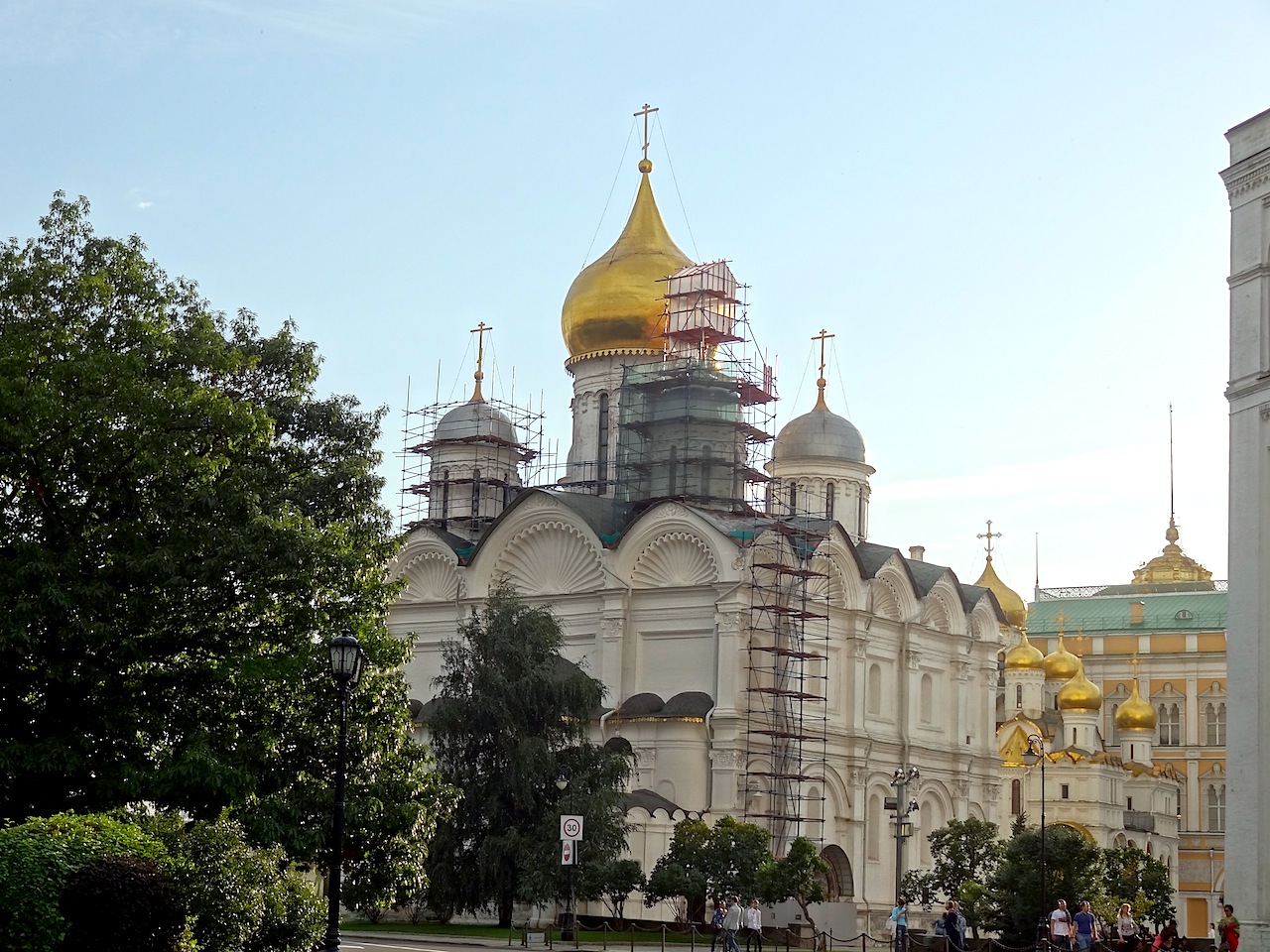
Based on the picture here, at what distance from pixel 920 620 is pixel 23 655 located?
33.7 m

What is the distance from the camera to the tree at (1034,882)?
3684 centimetres

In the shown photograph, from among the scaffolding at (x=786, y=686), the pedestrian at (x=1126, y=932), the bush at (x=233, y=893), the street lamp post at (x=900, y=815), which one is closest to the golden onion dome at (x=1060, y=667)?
the street lamp post at (x=900, y=815)

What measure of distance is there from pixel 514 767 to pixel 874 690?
15.7 meters

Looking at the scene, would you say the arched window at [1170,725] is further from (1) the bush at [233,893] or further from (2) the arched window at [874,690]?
(1) the bush at [233,893]

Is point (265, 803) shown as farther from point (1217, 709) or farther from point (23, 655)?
point (1217, 709)

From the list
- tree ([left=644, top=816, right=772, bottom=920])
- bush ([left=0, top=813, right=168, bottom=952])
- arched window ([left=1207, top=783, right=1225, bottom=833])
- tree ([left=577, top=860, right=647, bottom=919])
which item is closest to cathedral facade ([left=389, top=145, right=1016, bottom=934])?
tree ([left=644, top=816, right=772, bottom=920])

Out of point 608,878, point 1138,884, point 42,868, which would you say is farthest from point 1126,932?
point 42,868

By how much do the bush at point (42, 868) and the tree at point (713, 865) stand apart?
22.1m

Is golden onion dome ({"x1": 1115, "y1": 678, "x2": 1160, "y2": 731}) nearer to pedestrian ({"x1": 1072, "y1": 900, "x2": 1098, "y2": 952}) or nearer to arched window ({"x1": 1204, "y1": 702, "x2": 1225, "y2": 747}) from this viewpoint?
arched window ({"x1": 1204, "y1": 702, "x2": 1225, "y2": 747})

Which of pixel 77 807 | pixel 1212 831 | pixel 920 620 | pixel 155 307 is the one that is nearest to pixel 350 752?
pixel 77 807

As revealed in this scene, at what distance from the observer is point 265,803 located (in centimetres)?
2352

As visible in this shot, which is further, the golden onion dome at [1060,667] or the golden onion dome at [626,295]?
the golden onion dome at [1060,667]

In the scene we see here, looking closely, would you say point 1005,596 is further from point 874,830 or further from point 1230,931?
point 1230,931

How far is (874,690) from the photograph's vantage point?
5144cm
